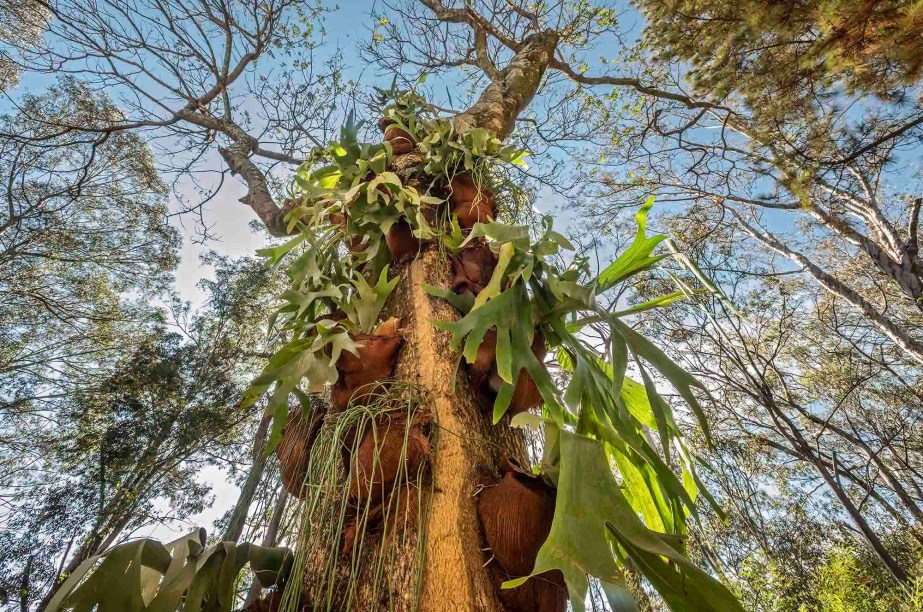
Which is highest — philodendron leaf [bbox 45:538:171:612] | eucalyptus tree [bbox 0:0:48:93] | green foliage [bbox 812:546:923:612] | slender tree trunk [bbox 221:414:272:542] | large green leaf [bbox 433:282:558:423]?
eucalyptus tree [bbox 0:0:48:93]

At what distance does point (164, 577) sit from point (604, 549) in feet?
2.02

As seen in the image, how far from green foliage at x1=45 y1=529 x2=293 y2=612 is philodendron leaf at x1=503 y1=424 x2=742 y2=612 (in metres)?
0.41

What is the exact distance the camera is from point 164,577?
1.97ft

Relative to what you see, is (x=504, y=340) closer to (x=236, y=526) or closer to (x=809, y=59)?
(x=236, y=526)

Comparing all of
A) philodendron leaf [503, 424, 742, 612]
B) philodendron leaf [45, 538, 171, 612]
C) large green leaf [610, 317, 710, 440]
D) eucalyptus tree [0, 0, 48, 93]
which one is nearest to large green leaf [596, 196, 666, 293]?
large green leaf [610, 317, 710, 440]

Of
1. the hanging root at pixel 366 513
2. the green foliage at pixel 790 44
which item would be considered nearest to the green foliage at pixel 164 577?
the hanging root at pixel 366 513

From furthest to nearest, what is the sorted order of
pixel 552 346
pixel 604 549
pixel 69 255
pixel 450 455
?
pixel 69 255 < pixel 552 346 < pixel 450 455 < pixel 604 549

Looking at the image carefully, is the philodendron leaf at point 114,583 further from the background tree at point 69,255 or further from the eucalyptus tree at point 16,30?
the eucalyptus tree at point 16,30

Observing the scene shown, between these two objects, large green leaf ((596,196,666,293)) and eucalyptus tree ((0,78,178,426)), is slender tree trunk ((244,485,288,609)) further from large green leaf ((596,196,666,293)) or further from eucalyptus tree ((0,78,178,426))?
eucalyptus tree ((0,78,178,426))

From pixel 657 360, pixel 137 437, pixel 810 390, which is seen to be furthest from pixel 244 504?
pixel 810 390

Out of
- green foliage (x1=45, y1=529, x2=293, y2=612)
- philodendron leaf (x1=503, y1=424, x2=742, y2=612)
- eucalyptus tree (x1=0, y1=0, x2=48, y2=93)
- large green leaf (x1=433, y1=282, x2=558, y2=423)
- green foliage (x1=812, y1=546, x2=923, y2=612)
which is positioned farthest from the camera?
eucalyptus tree (x1=0, y1=0, x2=48, y2=93)

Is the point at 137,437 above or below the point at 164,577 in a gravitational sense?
above

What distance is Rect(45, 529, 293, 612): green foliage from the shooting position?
1.92 feet

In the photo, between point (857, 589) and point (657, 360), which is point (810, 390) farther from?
point (657, 360)
